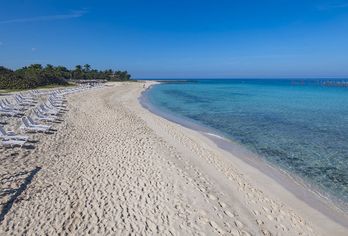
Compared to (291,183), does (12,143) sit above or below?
above

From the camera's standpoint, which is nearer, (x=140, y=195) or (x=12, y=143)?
(x=140, y=195)

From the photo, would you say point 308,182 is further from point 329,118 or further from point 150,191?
point 329,118

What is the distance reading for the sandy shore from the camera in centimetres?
508

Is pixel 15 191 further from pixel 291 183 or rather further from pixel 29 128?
pixel 291 183

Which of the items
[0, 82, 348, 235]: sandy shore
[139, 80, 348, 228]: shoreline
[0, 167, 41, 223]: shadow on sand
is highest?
[0, 167, 41, 223]: shadow on sand

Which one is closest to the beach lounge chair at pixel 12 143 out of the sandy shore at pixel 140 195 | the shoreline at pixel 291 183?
the sandy shore at pixel 140 195

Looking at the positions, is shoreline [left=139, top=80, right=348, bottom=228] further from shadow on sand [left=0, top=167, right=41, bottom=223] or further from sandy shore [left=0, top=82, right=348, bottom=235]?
shadow on sand [left=0, top=167, right=41, bottom=223]

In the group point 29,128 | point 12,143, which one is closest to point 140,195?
point 12,143

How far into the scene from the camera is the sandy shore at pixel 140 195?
16.7ft

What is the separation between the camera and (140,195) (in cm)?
623

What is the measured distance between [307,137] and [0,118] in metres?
16.4

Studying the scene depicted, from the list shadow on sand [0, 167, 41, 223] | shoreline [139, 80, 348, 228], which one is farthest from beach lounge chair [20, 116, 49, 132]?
shoreline [139, 80, 348, 228]

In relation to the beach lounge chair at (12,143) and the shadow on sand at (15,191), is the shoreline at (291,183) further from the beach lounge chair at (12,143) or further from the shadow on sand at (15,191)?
the beach lounge chair at (12,143)

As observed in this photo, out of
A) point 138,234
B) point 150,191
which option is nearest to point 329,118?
point 150,191
